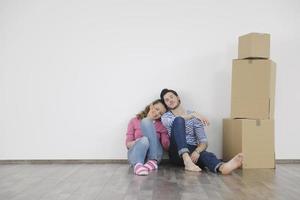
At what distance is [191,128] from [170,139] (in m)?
0.24

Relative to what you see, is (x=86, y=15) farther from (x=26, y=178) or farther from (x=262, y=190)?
(x=262, y=190)

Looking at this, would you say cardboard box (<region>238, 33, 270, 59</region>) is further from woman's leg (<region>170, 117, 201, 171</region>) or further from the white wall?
woman's leg (<region>170, 117, 201, 171</region>)

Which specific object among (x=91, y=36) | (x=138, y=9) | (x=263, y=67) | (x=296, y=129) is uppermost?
(x=138, y=9)

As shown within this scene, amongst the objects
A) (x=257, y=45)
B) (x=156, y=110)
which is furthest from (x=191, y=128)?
(x=257, y=45)

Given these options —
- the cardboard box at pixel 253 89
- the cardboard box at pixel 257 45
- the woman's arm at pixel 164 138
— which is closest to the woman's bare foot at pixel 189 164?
the woman's arm at pixel 164 138

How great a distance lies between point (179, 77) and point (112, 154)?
1.01 metres

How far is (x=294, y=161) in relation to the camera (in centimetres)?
403

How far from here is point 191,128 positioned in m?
3.76

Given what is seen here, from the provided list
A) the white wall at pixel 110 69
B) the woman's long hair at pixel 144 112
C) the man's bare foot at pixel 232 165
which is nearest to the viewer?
the man's bare foot at pixel 232 165

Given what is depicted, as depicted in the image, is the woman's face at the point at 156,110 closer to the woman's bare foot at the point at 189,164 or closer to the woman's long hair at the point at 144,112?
the woman's long hair at the point at 144,112

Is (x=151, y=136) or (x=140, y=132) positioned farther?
(x=140, y=132)

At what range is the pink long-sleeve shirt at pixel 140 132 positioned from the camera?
3.81m

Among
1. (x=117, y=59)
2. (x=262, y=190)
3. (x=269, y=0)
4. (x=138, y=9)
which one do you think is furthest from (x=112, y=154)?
(x=269, y=0)

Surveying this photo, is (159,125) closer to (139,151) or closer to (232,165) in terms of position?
(139,151)
